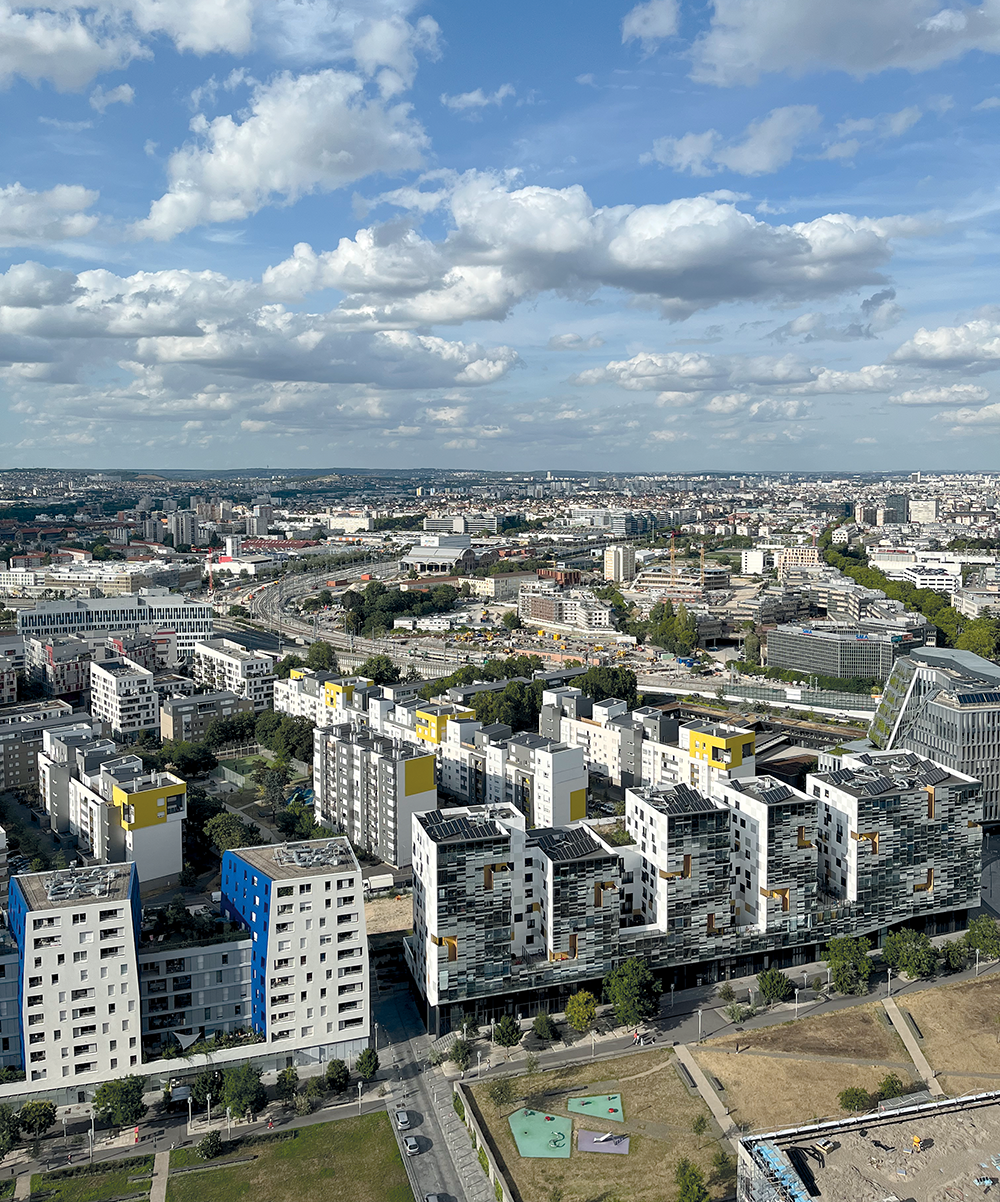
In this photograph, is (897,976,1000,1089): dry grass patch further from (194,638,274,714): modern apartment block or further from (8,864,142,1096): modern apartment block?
(194,638,274,714): modern apartment block

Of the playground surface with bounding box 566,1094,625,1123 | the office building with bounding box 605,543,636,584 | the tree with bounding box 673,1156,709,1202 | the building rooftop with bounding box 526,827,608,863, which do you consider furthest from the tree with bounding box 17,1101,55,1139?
the office building with bounding box 605,543,636,584

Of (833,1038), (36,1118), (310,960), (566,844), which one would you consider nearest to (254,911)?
(310,960)

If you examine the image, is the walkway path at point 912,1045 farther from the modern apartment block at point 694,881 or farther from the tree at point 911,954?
the modern apartment block at point 694,881

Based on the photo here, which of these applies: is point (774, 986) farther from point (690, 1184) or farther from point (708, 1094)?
point (690, 1184)

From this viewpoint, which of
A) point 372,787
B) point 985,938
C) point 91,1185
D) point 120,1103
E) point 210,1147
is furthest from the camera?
point 372,787

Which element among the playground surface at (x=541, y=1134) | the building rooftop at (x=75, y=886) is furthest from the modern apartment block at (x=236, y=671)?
the playground surface at (x=541, y=1134)

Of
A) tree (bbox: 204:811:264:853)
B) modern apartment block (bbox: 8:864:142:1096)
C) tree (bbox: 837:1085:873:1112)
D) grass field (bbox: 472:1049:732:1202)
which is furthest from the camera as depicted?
tree (bbox: 204:811:264:853)

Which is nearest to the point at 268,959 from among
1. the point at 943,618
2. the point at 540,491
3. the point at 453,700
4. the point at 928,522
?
the point at 453,700

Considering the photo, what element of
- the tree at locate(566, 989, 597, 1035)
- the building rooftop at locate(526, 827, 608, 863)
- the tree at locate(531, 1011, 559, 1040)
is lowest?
the tree at locate(531, 1011, 559, 1040)
